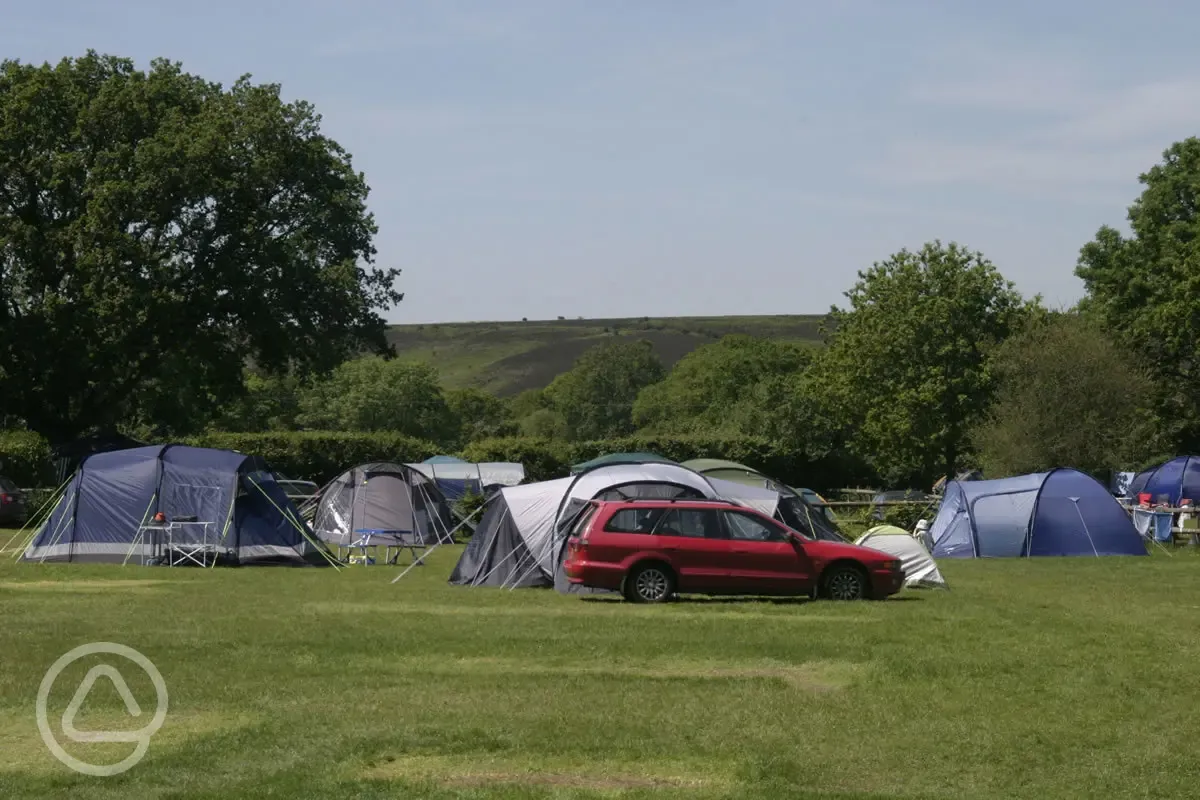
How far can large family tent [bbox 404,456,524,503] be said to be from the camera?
47.7 m

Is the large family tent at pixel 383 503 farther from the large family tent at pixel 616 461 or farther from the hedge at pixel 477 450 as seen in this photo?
the hedge at pixel 477 450

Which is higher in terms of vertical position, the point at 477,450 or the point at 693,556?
the point at 477,450

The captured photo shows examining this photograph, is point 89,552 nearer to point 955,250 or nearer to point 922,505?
point 922,505

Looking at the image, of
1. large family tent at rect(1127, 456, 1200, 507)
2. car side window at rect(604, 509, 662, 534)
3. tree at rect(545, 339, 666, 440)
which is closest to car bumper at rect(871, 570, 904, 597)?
car side window at rect(604, 509, 662, 534)

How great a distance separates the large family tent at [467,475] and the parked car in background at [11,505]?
12.0 m

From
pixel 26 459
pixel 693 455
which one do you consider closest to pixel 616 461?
pixel 26 459

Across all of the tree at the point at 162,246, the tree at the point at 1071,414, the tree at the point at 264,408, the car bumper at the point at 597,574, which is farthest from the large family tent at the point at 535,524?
the tree at the point at 264,408

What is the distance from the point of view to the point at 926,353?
197 feet

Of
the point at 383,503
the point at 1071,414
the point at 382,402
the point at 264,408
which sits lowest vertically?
the point at 383,503

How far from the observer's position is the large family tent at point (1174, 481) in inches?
1759

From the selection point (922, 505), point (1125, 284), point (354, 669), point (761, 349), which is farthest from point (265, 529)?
point (761, 349)

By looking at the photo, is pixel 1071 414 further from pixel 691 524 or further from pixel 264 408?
pixel 264 408

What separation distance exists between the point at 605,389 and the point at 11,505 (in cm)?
9782

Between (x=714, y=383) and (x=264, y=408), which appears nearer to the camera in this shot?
(x=264, y=408)
